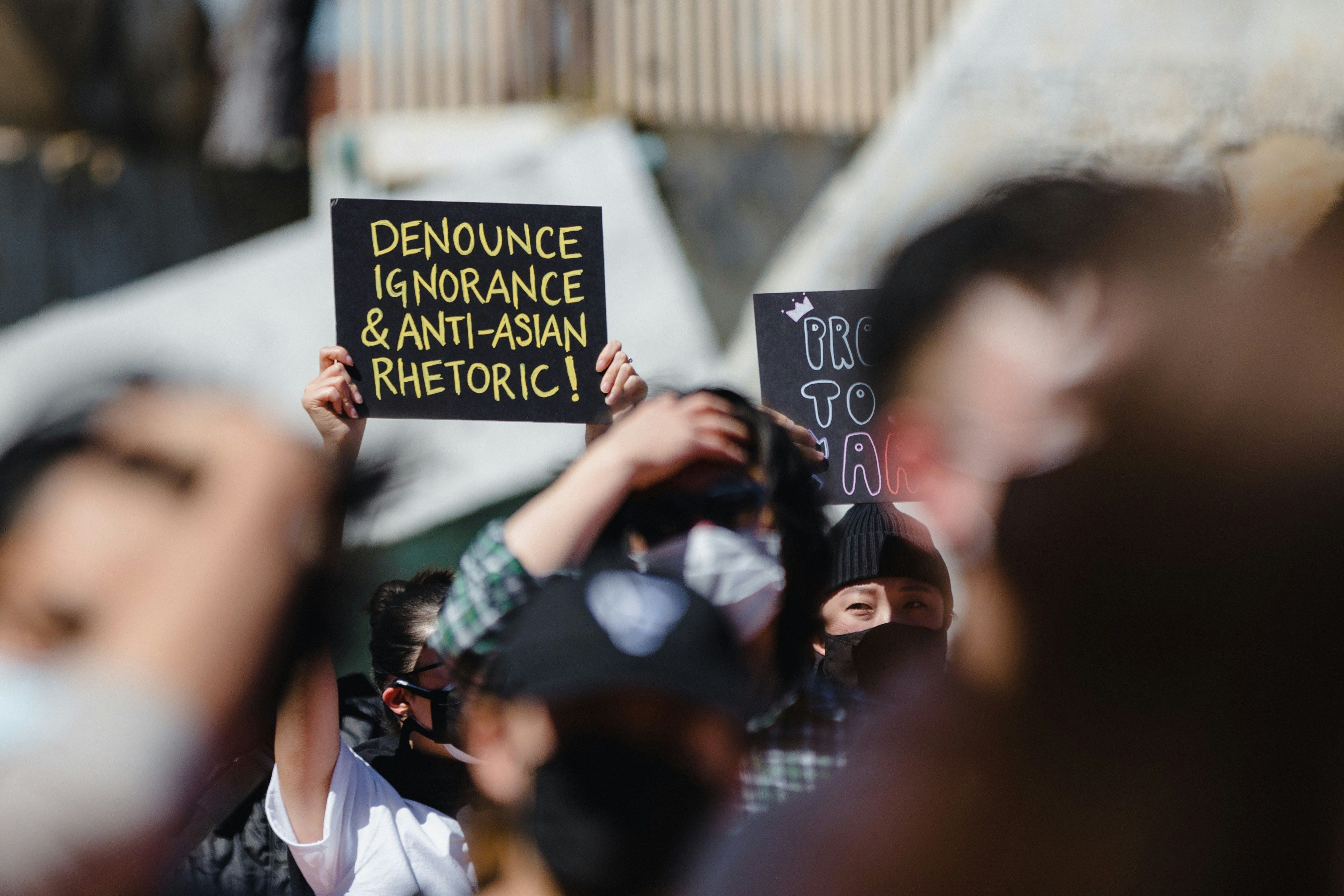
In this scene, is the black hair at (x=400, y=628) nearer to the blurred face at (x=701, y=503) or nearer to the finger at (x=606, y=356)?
the finger at (x=606, y=356)

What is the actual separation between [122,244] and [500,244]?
5.62 meters

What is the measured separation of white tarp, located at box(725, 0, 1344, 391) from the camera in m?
4.57

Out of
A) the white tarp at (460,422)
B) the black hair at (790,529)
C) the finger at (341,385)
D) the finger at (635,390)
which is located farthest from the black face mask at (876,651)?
the white tarp at (460,422)

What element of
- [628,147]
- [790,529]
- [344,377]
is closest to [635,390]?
[344,377]

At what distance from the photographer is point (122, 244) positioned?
22.1 ft

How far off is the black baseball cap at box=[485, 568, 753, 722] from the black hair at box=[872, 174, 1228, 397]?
322 mm

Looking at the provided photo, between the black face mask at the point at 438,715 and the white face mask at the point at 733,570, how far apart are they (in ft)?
Answer: 3.05

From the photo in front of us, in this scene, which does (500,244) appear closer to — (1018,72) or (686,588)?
(686,588)

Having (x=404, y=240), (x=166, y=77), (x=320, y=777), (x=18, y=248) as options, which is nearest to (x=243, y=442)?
(x=320, y=777)

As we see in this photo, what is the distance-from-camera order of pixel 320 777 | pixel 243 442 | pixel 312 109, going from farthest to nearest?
pixel 312 109 → pixel 320 777 → pixel 243 442

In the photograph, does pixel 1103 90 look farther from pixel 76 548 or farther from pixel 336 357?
pixel 76 548

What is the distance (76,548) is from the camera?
0.67 metres

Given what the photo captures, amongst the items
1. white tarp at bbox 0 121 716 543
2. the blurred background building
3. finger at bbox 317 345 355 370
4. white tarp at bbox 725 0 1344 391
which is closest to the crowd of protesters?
finger at bbox 317 345 355 370

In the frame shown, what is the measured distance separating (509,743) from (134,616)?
51 cm
